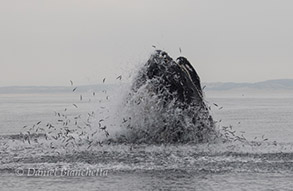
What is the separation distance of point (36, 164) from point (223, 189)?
5.27 m

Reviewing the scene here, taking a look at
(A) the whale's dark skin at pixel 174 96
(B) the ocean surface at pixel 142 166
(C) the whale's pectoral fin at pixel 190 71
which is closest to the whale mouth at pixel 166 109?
(A) the whale's dark skin at pixel 174 96

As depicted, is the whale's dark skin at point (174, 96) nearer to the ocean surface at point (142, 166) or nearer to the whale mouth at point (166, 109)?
the whale mouth at point (166, 109)

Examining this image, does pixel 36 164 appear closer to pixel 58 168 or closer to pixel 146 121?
pixel 58 168

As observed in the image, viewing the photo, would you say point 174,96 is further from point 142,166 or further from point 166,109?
point 142,166

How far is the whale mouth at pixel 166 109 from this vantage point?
17719mm

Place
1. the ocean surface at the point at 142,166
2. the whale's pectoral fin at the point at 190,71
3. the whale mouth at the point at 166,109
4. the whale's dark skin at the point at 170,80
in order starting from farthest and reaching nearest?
1. the whale's pectoral fin at the point at 190,71
2. the whale's dark skin at the point at 170,80
3. the whale mouth at the point at 166,109
4. the ocean surface at the point at 142,166

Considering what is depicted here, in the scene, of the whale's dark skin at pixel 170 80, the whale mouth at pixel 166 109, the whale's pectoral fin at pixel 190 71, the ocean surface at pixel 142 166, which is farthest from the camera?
the whale's pectoral fin at pixel 190 71

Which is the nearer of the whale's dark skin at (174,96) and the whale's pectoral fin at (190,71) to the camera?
the whale's dark skin at (174,96)

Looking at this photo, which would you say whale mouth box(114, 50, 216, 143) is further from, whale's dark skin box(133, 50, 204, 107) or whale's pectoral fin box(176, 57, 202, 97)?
whale's pectoral fin box(176, 57, 202, 97)

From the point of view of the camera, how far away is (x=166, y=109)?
17781mm

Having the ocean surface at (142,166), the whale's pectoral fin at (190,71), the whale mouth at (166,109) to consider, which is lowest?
the ocean surface at (142,166)

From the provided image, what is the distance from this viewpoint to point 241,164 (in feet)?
44.8

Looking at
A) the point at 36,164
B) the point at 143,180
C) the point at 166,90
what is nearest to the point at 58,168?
the point at 36,164

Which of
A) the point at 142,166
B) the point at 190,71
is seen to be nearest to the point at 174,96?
the point at 190,71
